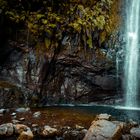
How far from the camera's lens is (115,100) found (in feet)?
51.5

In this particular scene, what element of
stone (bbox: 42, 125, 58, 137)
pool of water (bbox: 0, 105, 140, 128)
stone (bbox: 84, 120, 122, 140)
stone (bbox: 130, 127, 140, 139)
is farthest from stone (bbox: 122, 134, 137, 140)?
stone (bbox: 42, 125, 58, 137)

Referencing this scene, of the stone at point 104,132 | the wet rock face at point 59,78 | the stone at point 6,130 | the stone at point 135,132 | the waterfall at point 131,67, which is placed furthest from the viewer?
the waterfall at point 131,67

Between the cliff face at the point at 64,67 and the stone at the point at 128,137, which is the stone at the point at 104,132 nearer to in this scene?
the stone at the point at 128,137

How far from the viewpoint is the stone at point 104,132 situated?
8.26 metres

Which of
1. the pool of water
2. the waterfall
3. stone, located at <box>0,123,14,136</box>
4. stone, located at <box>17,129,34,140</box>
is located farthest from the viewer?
the waterfall

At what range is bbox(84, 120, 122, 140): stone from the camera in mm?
8258

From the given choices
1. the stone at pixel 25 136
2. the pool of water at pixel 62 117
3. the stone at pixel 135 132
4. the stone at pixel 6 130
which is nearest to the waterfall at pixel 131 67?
the pool of water at pixel 62 117

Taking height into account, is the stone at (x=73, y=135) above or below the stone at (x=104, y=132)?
below

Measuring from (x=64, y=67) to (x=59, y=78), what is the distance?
57 cm

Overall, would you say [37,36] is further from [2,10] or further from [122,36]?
[122,36]

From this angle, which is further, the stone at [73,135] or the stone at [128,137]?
the stone at [73,135]

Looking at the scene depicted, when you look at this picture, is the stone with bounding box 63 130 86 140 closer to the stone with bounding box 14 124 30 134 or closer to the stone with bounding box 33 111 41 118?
the stone with bounding box 14 124 30 134

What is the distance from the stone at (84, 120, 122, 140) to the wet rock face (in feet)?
19.5

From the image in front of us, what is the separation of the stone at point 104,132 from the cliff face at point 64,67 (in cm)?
599
